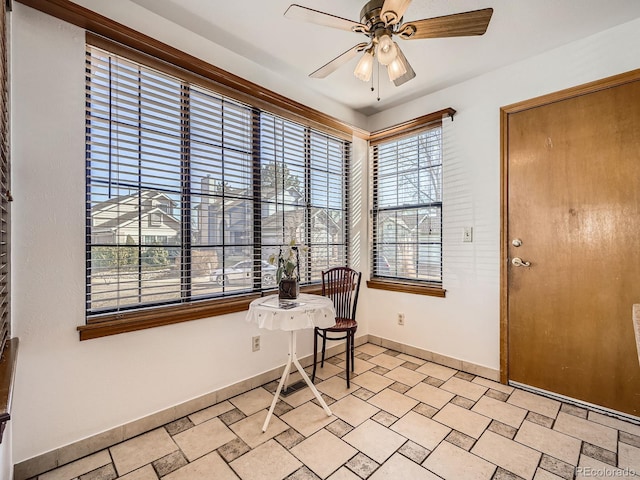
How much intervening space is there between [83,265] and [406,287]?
2.65 m

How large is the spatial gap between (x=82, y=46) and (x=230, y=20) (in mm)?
868

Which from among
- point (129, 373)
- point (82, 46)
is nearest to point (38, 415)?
point (129, 373)

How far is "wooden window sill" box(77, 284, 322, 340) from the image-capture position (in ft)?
5.93

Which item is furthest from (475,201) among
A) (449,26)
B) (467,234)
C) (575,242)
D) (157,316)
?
(157,316)

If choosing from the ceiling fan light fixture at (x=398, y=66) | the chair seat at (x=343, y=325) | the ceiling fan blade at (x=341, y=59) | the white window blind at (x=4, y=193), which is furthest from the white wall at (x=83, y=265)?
the ceiling fan light fixture at (x=398, y=66)

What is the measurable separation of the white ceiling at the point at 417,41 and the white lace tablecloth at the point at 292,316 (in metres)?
1.84

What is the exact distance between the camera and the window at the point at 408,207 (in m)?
3.08

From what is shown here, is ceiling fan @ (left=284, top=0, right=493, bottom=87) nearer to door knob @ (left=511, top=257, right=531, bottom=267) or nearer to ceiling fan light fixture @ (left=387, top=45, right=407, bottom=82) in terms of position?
ceiling fan light fixture @ (left=387, top=45, right=407, bottom=82)

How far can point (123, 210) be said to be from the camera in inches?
75.9

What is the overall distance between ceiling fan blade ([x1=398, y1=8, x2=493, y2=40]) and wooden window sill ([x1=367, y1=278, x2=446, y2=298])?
6.79 ft

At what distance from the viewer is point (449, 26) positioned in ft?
5.30

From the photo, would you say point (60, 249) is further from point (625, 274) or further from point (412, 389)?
point (625, 274)

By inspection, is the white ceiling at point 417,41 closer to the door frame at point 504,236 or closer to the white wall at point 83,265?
the white wall at point 83,265

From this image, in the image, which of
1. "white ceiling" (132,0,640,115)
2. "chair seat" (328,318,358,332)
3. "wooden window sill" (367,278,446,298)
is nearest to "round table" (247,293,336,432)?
"chair seat" (328,318,358,332)
